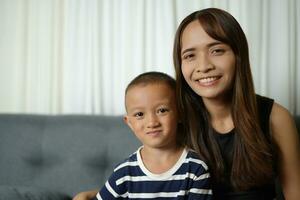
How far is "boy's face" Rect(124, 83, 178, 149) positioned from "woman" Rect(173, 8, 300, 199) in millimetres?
87

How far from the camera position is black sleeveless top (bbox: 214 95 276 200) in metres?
1.22

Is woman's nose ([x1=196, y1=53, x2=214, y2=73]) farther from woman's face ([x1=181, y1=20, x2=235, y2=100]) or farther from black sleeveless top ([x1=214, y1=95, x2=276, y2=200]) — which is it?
black sleeveless top ([x1=214, y1=95, x2=276, y2=200])

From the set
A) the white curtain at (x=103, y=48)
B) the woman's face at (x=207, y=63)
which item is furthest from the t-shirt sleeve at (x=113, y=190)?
the white curtain at (x=103, y=48)

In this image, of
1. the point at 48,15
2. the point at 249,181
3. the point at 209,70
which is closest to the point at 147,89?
the point at 209,70

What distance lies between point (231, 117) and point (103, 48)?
2.79 ft

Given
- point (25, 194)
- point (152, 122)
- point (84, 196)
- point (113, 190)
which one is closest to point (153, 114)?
point (152, 122)

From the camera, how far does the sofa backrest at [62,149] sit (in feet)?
5.05

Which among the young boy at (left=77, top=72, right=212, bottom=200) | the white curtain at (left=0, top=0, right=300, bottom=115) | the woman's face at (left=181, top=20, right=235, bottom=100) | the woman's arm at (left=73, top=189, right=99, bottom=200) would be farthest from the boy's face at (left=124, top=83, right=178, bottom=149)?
the white curtain at (left=0, top=0, right=300, bottom=115)

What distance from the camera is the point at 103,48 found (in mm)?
1849

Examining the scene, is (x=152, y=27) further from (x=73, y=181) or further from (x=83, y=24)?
(x=73, y=181)

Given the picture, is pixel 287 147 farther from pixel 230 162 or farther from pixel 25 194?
pixel 25 194

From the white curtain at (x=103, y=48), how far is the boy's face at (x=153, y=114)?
664 millimetres

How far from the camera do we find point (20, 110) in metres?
1.96

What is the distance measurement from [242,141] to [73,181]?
0.76 meters
